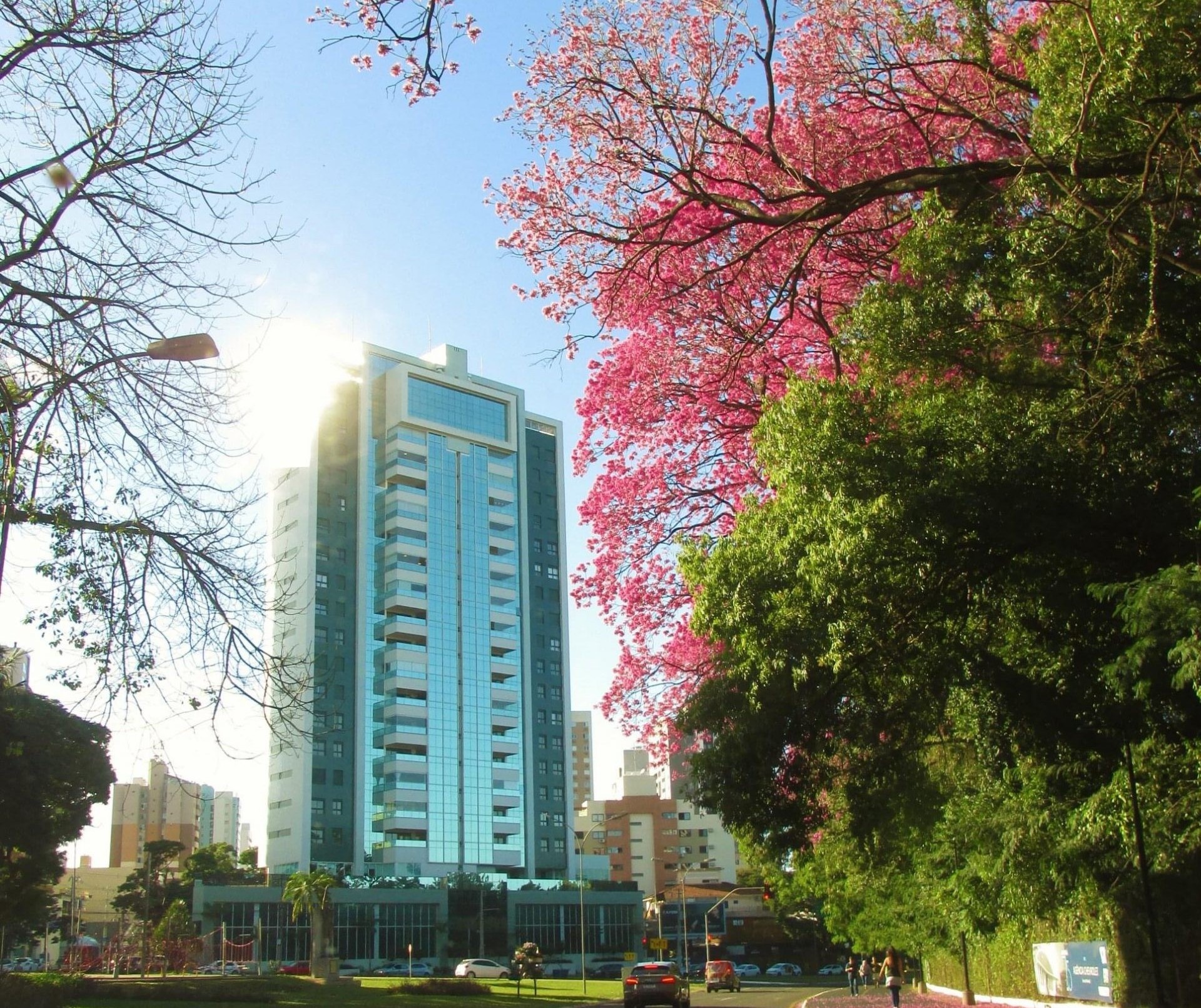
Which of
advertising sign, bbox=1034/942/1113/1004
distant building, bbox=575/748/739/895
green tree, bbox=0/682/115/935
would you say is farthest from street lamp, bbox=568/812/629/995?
advertising sign, bbox=1034/942/1113/1004

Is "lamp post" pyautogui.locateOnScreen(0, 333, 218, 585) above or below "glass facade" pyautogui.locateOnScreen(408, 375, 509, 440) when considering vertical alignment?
below

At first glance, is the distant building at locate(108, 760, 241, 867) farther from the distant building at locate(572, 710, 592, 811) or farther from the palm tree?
the distant building at locate(572, 710, 592, 811)

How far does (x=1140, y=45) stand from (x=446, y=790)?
77.0 m

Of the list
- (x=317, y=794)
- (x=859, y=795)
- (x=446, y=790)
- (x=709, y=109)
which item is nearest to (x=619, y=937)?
(x=446, y=790)

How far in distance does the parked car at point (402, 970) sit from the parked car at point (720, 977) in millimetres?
23664

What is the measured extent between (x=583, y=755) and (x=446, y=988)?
365 ft

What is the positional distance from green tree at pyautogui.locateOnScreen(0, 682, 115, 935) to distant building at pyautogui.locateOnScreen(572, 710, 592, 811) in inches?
4489

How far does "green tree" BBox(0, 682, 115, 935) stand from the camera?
2886cm

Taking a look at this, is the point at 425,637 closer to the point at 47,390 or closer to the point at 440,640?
the point at 440,640

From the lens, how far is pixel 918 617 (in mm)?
11812

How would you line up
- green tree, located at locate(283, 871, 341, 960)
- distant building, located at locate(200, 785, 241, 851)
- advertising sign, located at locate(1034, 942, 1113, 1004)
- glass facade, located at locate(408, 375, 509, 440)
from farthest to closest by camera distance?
distant building, located at locate(200, 785, 241, 851) < glass facade, located at locate(408, 375, 509, 440) < green tree, located at locate(283, 871, 341, 960) < advertising sign, located at locate(1034, 942, 1113, 1004)

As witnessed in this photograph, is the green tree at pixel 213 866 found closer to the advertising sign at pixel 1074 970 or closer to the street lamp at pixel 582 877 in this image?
the street lamp at pixel 582 877

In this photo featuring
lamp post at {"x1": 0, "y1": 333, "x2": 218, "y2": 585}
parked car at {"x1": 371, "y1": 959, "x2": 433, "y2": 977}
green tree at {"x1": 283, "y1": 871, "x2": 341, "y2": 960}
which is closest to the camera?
lamp post at {"x1": 0, "y1": 333, "x2": 218, "y2": 585}

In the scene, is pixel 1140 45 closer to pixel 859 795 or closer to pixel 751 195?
pixel 751 195
